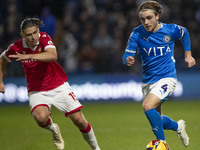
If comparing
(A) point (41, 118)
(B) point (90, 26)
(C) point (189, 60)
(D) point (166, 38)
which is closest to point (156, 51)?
(D) point (166, 38)

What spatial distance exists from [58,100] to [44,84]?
30 centimetres

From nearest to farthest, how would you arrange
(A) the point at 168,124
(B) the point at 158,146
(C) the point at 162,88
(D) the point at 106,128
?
(B) the point at 158,146, (C) the point at 162,88, (A) the point at 168,124, (D) the point at 106,128

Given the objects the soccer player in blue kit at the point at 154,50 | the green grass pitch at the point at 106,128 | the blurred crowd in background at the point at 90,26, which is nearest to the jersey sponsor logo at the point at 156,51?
the soccer player in blue kit at the point at 154,50

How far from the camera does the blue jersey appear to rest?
615cm

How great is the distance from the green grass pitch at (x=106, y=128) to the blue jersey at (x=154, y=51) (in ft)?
3.86

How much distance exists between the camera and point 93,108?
484 inches

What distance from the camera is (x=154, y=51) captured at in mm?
6156

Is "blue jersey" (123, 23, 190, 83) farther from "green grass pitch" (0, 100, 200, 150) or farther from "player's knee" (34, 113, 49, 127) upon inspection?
"player's knee" (34, 113, 49, 127)

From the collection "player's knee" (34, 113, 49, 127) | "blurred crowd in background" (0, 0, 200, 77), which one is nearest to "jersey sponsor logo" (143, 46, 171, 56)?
"player's knee" (34, 113, 49, 127)

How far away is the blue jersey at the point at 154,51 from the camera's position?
6148 millimetres

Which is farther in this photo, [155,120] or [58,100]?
[58,100]

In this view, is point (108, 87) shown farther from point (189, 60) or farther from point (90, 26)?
point (189, 60)

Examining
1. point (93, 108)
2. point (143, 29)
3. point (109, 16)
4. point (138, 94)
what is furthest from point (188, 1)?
point (143, 29)

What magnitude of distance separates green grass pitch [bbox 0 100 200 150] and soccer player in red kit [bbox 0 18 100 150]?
91cm
